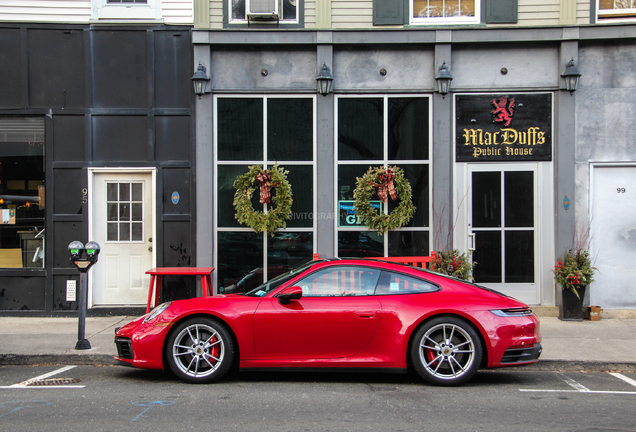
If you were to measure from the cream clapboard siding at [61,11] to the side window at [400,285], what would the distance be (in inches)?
254

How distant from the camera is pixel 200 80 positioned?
9711mm

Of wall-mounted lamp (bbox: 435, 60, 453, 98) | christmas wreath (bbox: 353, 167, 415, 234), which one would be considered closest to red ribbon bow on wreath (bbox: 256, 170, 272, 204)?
christmas wreath (bbox: 353, 167, 415, 234)

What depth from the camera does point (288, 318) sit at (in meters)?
5.68

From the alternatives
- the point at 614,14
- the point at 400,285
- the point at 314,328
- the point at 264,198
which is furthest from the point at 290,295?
the point at 614,14

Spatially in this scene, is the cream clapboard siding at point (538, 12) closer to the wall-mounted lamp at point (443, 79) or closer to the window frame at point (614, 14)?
the window frame at point (614, 14)

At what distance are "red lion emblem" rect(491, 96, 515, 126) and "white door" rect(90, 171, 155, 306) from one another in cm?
626

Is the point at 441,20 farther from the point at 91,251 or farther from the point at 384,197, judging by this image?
the point at 91,251

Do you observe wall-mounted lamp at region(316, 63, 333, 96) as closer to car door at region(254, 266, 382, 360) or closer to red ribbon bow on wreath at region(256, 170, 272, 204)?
red ribbon bow on wreath at region(256, 170, 272, 204)

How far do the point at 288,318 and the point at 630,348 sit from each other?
15.8 feet

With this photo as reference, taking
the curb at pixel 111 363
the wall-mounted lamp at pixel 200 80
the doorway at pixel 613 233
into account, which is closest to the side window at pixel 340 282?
the curb at pixel 111 363

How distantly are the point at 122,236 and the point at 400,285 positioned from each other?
597 cm

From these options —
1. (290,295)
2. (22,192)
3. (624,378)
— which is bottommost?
(624,378)

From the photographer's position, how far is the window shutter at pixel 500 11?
986 centimetres

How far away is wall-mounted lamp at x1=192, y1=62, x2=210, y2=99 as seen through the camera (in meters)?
9.70
